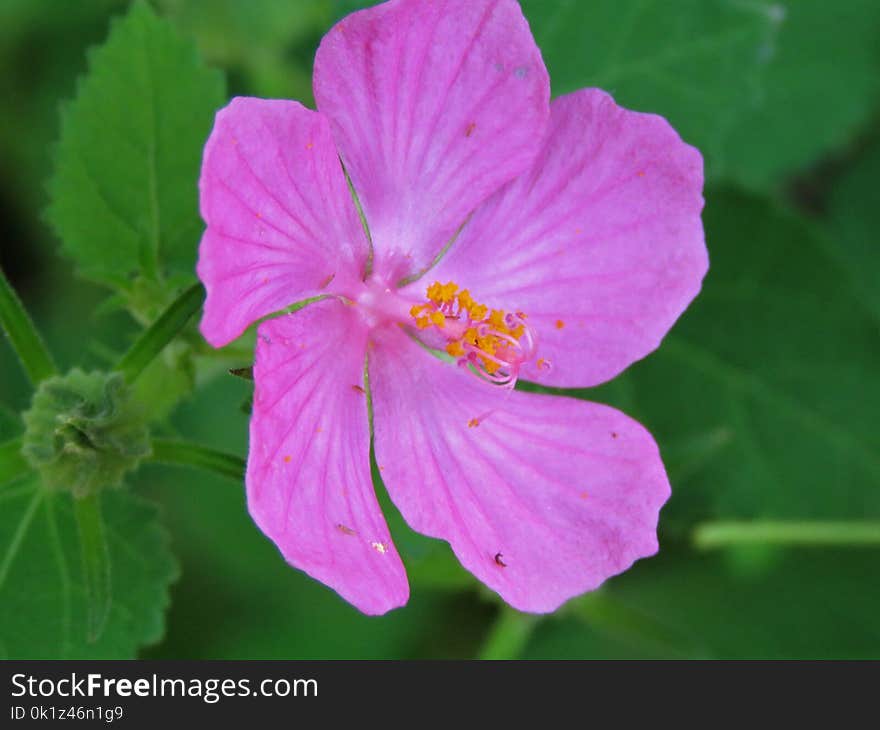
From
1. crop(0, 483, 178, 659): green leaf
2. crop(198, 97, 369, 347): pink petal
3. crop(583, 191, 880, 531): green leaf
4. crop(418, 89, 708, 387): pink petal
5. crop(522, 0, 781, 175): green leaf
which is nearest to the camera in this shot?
crop(198, 97, 369, 347): pink petal

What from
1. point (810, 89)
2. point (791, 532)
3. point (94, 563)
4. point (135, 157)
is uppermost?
point (135, 157)

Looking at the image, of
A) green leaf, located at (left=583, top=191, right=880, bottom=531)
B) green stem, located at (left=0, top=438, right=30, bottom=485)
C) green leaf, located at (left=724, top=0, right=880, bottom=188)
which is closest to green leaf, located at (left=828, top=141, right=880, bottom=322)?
green leaf, located at (left=724, top=0, right=880, bottom=188)

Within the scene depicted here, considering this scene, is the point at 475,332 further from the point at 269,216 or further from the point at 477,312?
the point at 269,216

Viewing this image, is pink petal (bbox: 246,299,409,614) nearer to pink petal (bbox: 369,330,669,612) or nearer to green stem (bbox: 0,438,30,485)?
pink petal (bbox: 369,330,669,612)

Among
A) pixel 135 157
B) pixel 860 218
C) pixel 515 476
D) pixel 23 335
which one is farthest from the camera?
pixel 860 218

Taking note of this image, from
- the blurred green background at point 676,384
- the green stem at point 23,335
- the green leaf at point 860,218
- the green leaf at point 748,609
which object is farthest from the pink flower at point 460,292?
the green leaf at point 860,218

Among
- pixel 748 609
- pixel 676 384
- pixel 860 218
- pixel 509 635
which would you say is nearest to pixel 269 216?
pixel 676 384

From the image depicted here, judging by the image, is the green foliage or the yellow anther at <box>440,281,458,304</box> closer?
the green foliage

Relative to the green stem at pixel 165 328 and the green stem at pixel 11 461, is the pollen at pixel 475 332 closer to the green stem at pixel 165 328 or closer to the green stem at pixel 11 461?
the green stem at pixel 165 328
